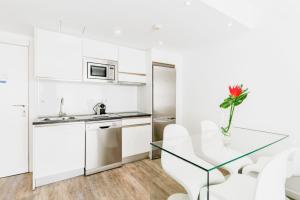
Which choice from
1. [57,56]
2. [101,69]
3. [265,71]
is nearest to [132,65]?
[101,69]

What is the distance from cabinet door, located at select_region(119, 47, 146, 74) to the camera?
305 cm

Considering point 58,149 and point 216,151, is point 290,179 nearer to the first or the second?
point 216,151

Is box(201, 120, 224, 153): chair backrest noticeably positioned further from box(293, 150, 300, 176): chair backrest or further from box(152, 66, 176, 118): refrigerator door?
box(152, 66, 176, 118): refrigerator door

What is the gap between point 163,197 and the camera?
191cm

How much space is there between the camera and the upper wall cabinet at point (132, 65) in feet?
9.99

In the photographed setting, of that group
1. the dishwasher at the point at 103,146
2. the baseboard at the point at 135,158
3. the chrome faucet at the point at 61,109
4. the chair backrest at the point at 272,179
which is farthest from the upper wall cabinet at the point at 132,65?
the chair backrest at the point at 272,179

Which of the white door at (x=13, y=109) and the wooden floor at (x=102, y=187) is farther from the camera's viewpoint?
the white door at (x=13, y=109)

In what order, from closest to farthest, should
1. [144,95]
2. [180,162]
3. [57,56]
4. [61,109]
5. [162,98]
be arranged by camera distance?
[180,162] → [57,56] → [61,109] → [162,98] → [144,95]

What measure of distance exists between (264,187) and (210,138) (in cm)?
100

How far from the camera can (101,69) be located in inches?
112

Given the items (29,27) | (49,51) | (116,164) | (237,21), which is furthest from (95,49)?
(237,21)

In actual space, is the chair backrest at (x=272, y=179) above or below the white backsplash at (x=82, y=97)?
below

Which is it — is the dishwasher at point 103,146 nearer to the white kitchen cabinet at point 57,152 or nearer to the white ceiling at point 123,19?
the white kitchen cabinet at point 57,152

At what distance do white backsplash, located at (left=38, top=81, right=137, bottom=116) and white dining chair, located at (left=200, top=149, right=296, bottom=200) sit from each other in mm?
2535
